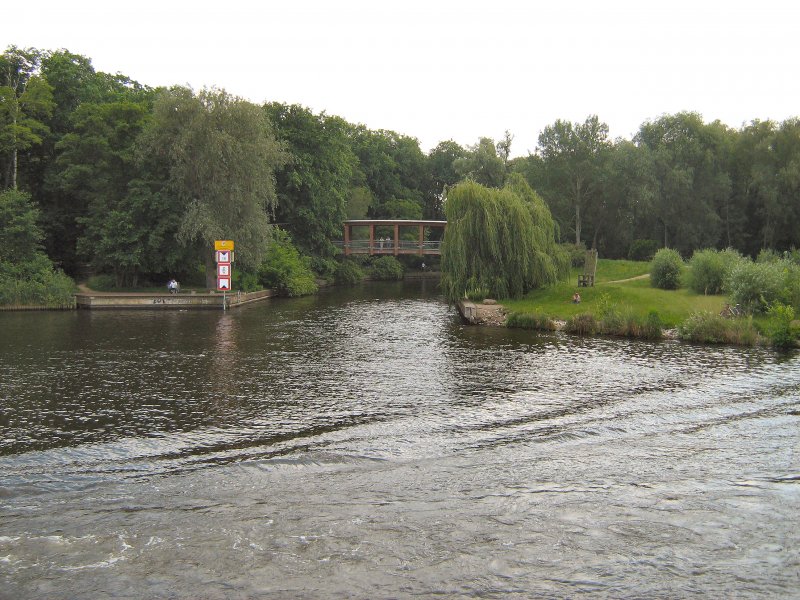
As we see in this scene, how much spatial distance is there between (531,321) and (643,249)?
36198mm

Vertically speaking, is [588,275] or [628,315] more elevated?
[588,275]

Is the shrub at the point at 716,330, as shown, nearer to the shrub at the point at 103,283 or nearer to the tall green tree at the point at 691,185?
the shrub at the point at 103,283

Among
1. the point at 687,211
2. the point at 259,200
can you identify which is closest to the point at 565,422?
the point at 259,200

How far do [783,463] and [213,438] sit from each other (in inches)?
437

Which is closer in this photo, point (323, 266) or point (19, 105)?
point (19, 105)

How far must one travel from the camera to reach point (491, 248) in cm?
3462

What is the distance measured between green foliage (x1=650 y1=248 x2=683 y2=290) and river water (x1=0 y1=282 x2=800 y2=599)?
1608 centimetres

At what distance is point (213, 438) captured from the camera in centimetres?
1345

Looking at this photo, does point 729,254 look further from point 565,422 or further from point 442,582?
point 442,582

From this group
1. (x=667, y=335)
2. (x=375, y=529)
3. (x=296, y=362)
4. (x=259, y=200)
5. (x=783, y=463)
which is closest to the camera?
(x=375, y=529)

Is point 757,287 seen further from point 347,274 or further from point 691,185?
point 347,274

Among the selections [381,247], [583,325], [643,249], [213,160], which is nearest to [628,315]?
[583,325]

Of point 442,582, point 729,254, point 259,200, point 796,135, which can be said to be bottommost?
point 442,582

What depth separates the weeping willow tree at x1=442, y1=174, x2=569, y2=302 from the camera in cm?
3494
